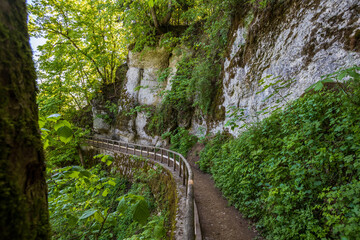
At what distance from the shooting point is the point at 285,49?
540 centimetres

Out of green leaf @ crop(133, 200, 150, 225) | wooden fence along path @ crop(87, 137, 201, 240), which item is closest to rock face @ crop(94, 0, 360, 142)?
wooden fence along path @ crop(87, 137, 201, 240)

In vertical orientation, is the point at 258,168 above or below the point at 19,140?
below

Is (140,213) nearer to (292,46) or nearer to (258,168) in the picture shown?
(258,168)

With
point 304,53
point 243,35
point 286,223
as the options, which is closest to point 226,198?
point 286,223

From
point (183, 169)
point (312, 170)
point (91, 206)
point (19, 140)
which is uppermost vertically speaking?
point (19, 140)

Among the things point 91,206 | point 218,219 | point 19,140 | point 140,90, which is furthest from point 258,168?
point 140,90

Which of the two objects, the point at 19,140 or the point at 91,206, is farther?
the point at 91,206

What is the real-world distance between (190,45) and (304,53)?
10.5m

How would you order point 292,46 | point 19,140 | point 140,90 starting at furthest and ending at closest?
point 140,90 < point 292,46 < point 19,140

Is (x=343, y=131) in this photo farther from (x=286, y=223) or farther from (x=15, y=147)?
(x=15, y=147)

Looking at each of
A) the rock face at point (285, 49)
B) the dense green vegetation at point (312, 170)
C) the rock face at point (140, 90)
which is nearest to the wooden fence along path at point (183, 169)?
the dense green vegetation at point (312, 170)

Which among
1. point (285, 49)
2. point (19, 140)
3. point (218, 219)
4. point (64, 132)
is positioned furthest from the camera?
point (285, 49)

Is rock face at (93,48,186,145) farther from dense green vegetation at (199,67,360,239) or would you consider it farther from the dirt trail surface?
dense green vegetation at (199,67,360,239)

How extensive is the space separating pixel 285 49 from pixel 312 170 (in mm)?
4144
